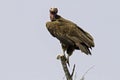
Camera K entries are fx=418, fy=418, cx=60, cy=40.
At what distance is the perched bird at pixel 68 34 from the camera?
10734 mm

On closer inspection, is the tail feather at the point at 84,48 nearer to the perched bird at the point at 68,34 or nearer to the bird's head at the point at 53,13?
the perched bird at the point at 68,34

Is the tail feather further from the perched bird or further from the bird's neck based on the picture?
the bird's neck

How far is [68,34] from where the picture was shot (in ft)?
38.4

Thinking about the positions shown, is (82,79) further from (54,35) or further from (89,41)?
(54,35)

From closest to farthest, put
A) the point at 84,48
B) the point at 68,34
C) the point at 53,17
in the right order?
the point at 84,48 → the point at 68,34 → the point at 53,17

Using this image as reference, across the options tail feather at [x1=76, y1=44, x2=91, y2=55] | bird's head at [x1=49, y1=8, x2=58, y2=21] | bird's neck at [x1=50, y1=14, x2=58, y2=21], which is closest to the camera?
tail feather at [x1=76, y1=44, x2=91, y2=55]

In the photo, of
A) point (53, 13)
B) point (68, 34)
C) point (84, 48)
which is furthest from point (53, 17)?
point (84, 48)

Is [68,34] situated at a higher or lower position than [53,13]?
lower

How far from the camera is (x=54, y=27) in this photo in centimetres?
1203

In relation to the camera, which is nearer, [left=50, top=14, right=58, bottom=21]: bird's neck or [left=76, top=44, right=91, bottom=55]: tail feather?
[left=76, top=44, right=91, bottom=55]: tail feather

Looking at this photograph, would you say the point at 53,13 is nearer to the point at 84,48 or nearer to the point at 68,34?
the point at 68,34

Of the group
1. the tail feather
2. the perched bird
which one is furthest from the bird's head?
the tail feather

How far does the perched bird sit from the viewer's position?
10.7m

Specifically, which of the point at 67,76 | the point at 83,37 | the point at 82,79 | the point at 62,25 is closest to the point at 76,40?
the point at 83,37
